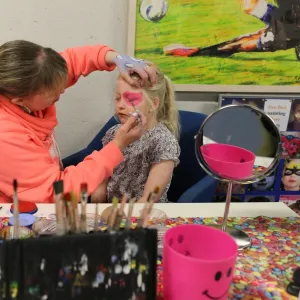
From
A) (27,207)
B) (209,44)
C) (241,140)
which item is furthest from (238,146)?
(209,44)

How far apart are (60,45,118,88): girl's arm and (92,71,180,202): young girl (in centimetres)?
8

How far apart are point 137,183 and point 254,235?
62cm

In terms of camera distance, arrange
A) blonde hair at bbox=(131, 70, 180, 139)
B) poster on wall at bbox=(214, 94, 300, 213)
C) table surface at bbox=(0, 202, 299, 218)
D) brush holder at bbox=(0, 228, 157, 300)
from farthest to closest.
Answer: poster on wall at bbox=(214, 94, 300, 213) < blonde hair at bbox=(131, 70, 180, 139) < table surface at bbox=(0, 202, 299, 218) < brush holder at bbox=(0, 228, 157, 300)

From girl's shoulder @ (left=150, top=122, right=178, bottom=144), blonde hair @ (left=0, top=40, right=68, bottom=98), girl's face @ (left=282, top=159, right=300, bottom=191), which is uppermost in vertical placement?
blonde hair @ (left=0, top=40, right=68, bottom=98)

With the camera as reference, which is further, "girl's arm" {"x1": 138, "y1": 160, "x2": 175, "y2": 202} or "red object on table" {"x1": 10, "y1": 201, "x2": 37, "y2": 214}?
"girl's arm" {"x1": 138, "y1": 160, "x2": 175, "y2": 202}

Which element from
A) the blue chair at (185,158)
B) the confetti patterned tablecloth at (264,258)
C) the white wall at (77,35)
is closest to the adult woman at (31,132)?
the confetti patterned tablecloth at (264,258)

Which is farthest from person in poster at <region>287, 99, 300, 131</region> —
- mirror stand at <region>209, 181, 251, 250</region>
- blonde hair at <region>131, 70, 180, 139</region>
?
mirror stand at <region>209, 181, 251, 250</region>

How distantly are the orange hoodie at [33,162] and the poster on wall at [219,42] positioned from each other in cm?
68

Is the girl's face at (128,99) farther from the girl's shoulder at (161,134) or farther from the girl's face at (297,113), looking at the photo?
the girl's face at (297,113)

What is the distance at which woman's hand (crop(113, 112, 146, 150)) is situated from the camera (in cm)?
120

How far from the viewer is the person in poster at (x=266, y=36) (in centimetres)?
172

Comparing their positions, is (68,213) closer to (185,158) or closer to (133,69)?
(133,69)

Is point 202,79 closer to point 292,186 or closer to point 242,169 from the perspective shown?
point 292,186

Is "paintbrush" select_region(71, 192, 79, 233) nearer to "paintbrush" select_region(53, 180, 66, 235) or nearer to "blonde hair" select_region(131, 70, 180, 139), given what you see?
"paintbrush" select_region(53, 180, 66, 235)
